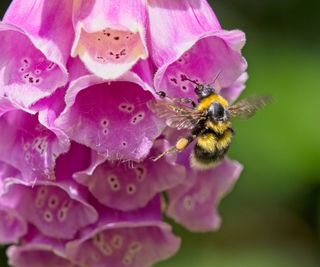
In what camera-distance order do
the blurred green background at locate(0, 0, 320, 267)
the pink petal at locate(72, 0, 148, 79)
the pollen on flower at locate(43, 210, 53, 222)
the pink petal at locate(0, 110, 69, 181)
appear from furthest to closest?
the blurred green background at locate(0, 0, 320, 267), the pollen on flower at locate(43, 210, 53, 222), the pink petal at locate(0, 110, 69, 181), the pink petal at locate(72, 0, 148, 79)

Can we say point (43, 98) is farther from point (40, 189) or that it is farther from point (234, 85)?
point (234, 85)

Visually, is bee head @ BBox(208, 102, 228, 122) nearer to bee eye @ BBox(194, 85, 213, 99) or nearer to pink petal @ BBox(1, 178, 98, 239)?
bee eye @ BBox(194, 85, 213, 99)

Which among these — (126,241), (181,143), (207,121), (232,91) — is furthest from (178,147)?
(126,241)

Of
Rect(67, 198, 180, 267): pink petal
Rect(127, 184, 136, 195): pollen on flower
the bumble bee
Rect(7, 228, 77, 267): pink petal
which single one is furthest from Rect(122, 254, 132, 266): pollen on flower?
the bumble bee

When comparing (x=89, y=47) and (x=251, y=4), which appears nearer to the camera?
(x=89, y=47)

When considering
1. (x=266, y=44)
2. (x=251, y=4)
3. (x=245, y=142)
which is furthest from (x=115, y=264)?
(x=251, y=4)

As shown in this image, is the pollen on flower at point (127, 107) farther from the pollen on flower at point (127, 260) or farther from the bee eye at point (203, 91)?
the pollen on flower at point (127, 260)

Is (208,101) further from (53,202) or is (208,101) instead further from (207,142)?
(53,202)
